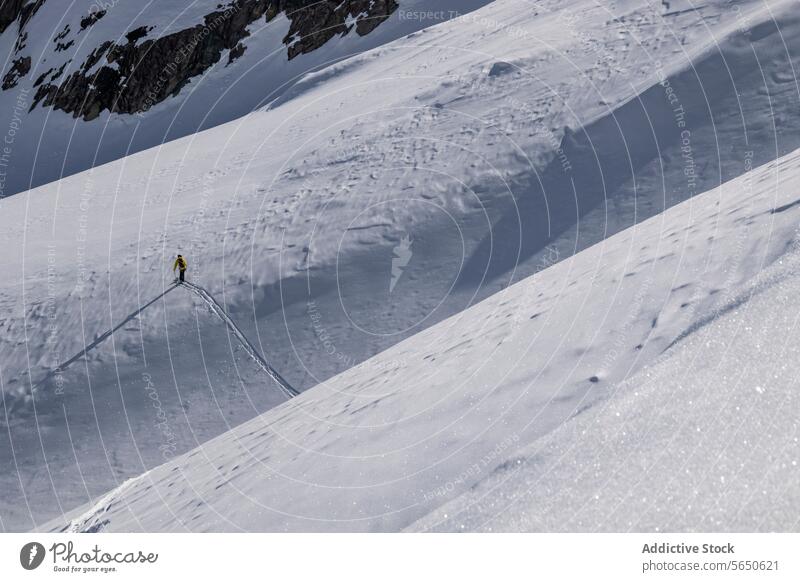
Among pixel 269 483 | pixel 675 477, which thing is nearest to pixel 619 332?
pixel 675 477

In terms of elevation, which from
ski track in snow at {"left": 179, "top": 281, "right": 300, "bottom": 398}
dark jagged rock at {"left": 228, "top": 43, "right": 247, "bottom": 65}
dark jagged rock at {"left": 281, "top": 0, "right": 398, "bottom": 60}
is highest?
dark jagged rock at {"left": 228, "top": 43, "right": 247, "bottom": 65}

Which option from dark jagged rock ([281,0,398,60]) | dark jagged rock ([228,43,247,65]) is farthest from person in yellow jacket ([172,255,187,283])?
dark jagged rock ([228,43,247,65])

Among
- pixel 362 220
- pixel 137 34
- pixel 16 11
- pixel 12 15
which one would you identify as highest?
pixel 16 11

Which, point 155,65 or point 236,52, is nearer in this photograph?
point 236,52

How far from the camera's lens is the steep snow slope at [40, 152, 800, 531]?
585 cm

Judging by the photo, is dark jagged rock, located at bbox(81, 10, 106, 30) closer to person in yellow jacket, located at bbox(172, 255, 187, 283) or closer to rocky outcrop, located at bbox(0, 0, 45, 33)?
rocky outcrop, located at bbox(0, 0, 45, 33)

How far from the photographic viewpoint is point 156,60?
5544cm

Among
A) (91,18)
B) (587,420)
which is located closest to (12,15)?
(91,18)

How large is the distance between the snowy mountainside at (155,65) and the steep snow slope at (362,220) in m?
18.9

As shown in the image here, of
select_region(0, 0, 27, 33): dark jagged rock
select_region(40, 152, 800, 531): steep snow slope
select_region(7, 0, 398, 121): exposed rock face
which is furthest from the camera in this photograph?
select_region(0, 0, 27, 33): dark jagged rock

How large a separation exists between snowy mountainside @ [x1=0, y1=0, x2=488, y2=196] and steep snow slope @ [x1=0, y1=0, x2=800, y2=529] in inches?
744

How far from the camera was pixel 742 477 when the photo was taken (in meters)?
5.64

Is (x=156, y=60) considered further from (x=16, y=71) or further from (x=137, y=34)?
(x=16, y=71)

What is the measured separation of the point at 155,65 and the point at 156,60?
1.58ft
